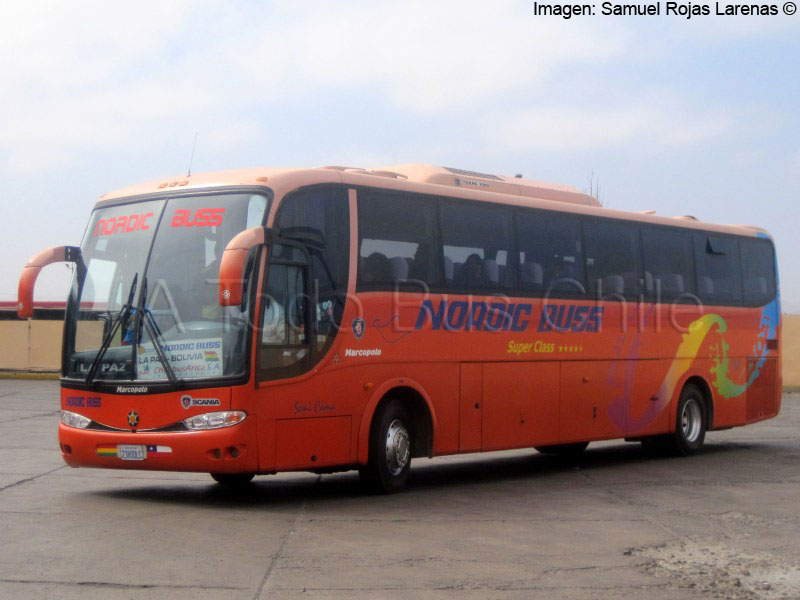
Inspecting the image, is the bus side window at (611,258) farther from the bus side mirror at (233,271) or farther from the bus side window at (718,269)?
the bus side mirror at (233,271)

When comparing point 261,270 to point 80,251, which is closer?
point 261,270

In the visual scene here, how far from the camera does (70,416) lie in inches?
484

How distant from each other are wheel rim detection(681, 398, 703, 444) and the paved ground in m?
2.51

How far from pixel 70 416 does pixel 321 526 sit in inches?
129

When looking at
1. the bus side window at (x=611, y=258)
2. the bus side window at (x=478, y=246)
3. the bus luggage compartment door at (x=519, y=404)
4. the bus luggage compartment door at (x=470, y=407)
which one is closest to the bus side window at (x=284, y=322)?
the bus side window at (x=478, y=246)

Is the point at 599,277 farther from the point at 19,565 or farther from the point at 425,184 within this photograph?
the point at 19,565

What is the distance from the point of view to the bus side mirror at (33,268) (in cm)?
1205

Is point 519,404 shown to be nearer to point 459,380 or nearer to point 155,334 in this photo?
point 459,380

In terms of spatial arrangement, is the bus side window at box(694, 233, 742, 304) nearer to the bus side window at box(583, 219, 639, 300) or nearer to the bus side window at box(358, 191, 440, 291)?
the bus side window at box(583, 219, 639, 300)

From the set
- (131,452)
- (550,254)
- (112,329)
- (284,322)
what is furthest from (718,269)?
(131,452)

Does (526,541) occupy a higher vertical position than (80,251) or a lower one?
lower

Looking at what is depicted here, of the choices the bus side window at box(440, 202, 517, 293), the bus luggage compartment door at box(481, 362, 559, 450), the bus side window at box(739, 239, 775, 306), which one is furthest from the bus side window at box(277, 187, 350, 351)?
the bus side window at box(739, 239, 775, 306)

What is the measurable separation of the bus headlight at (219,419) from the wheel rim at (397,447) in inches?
84.3

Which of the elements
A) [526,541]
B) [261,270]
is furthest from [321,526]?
[261,270]
